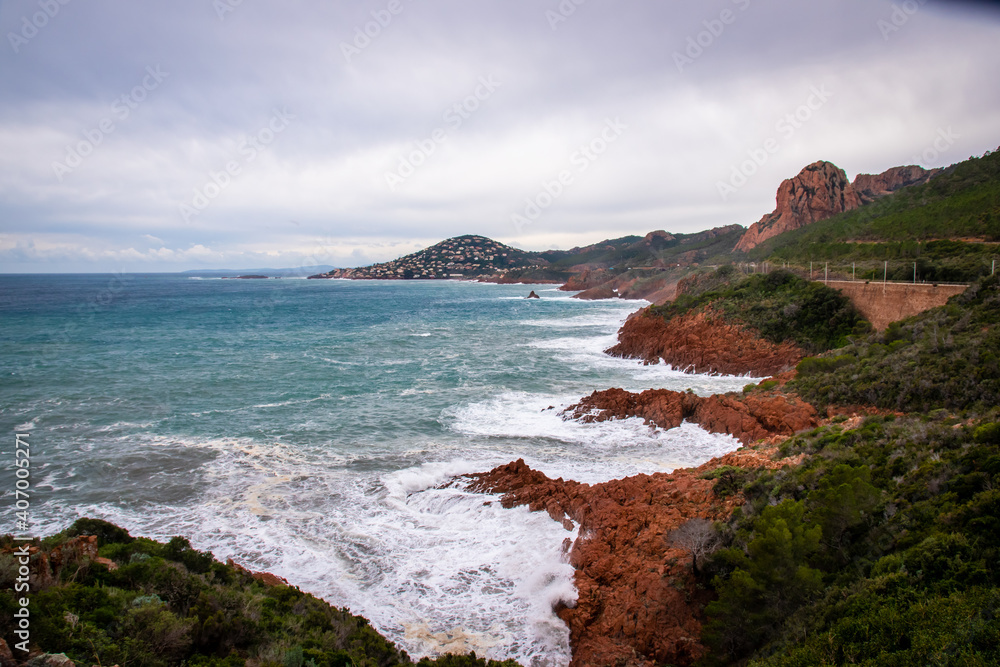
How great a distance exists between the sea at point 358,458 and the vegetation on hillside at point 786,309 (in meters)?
4.37

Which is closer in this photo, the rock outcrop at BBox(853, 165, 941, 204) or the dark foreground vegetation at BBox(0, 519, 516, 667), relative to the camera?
the dark foreground vegetation at BBox(0, 519, 516, 667)

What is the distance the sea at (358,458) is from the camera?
25.5 feet

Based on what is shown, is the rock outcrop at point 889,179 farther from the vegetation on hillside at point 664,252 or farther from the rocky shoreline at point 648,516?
the rocky shoreline at point 648,516

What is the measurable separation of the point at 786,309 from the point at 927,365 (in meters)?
13.8

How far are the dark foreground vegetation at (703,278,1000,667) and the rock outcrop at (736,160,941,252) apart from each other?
6940 centimetres

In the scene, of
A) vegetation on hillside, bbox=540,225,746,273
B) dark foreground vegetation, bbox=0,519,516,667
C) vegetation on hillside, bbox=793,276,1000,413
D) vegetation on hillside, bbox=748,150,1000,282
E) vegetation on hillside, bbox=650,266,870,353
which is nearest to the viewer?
dark foreground vegetation, bbox=0,519,516,667

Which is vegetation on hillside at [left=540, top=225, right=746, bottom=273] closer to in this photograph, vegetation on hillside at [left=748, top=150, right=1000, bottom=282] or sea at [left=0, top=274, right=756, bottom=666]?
vegetation on hillside at [left=748, top=150, right=1000, bottom=282]

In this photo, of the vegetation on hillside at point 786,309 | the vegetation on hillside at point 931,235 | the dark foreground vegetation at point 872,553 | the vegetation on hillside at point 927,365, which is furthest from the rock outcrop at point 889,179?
the dark foreground vegetation at point 872,553

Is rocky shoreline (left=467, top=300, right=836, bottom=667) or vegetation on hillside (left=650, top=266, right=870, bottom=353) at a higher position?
vegetation on hillside (left=650, top=266, right=870, bottom=353)

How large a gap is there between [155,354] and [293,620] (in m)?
27.7

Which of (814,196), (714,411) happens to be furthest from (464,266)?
(714,411)

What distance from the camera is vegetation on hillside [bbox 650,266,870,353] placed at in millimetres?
22453

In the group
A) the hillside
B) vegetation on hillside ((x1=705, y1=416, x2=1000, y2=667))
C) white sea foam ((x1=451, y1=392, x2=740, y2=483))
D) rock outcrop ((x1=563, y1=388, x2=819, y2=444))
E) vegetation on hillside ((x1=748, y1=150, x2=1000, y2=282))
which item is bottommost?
white sea foam ((x1=451, y1=392, x2=740, y2=483))

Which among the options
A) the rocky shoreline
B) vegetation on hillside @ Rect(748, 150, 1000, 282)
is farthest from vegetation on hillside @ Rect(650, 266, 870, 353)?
the rocky shoreline
